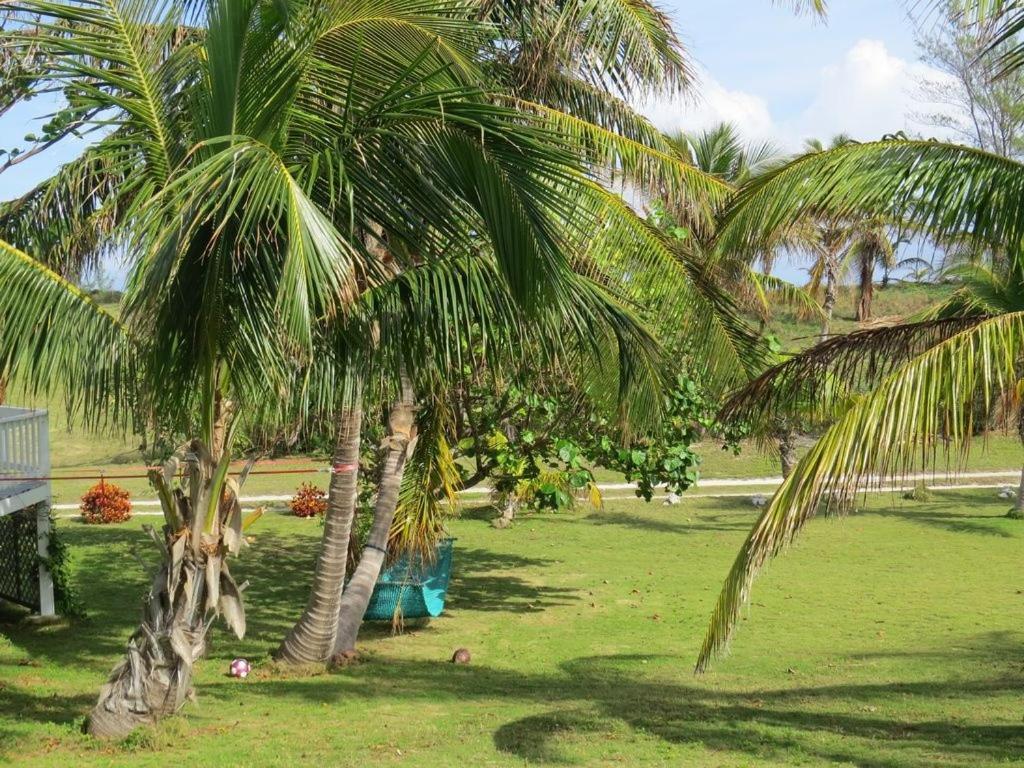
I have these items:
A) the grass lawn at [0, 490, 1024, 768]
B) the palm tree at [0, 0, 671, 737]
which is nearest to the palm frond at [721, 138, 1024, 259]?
the palm tree at [0, 0, 671, 737]

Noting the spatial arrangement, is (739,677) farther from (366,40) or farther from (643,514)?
(643,514)

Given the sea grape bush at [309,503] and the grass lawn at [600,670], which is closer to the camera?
the grass lawn at [600,670]

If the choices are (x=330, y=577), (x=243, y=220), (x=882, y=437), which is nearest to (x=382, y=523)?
(x=330, y=577)

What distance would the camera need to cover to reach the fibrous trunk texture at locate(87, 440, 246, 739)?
7285 mm

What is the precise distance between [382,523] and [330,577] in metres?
1.17

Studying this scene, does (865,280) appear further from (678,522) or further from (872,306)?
(872,306)

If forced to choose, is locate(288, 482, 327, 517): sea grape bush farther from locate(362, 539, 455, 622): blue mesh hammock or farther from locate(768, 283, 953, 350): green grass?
locate(768, 283, 953, 350): green grass

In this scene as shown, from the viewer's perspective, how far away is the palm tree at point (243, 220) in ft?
18.3

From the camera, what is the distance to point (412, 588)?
497 inches

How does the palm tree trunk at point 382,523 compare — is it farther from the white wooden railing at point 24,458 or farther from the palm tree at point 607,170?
the white wooden railing at point 24,458

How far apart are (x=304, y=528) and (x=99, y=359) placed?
49.5ft

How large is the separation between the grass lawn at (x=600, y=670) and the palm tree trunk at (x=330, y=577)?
30cm

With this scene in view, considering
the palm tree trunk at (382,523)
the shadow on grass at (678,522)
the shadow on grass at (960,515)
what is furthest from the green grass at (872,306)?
the palm tree trunk at (382,523)

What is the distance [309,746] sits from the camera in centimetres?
802
